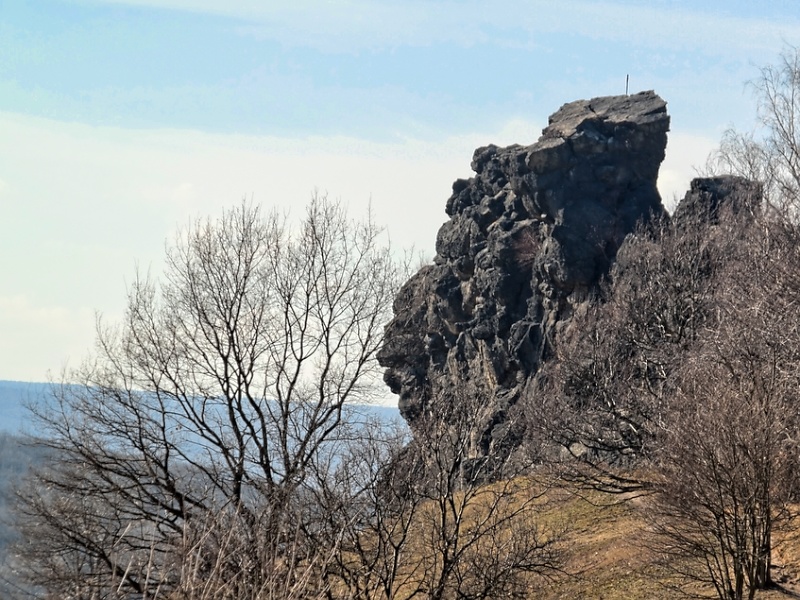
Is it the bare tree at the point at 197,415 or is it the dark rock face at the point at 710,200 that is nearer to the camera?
the bare tree at the point at 197,415

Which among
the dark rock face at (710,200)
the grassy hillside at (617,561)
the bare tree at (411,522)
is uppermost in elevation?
the dark rock face at (710,200)

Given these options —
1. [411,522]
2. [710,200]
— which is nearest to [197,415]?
[411,522]

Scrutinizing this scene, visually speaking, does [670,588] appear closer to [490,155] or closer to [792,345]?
[792,345]

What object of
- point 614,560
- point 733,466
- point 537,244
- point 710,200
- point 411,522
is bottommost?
point 614,560

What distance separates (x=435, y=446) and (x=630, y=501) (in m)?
13.3

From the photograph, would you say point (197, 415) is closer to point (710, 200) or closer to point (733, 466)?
point (733, 466)

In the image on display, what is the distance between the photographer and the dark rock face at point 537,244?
152ft

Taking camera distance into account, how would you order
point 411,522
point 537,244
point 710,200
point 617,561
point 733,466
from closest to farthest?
point 733,466 → point 411,522 → point 617,561 → point 710,200 → point 537,244

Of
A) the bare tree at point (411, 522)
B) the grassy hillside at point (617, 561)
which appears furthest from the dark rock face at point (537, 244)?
the bare tree at point (411, 522)

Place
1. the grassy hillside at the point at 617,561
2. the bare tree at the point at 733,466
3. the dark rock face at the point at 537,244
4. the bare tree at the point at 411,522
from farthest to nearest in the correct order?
the dark rock face at the point at 537,244 → the grassy hillside at the point at 617,561 → the bare tree at the point at 411,522 → the bare tree at the point at 733,466

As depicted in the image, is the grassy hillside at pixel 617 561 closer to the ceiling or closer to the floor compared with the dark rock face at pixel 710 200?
closer to the floor

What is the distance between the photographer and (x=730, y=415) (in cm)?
1292

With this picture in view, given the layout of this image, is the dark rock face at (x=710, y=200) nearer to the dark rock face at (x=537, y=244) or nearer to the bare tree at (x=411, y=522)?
the dark rock face at (x=537, y=244)

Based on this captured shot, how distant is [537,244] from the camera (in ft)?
162
